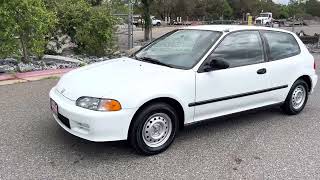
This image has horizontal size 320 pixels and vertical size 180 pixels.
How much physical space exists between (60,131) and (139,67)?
4.51ft

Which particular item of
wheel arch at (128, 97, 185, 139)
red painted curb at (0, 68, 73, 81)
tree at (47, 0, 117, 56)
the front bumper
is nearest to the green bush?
tree at (47, 0, 117, 56)

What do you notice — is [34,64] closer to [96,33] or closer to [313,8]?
[96,33]

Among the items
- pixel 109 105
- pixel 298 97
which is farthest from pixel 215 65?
pixel 298 97

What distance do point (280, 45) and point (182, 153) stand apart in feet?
8.25

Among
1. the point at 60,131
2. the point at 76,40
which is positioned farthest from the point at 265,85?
the point at 76,40

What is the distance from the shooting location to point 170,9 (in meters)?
67.7

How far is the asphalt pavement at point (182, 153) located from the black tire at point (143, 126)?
0.10 meters

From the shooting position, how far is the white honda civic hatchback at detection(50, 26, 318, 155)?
423 centimetres

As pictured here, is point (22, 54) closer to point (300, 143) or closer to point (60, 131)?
point (60, 131)

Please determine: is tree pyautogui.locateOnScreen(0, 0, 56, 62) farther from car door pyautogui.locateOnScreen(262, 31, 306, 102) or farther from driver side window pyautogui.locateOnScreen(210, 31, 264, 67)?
car door pyautogui.locateOnScreen(262, 31, 306, 102)

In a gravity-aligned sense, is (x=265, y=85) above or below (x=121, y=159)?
above

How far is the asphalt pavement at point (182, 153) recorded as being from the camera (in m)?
4.09

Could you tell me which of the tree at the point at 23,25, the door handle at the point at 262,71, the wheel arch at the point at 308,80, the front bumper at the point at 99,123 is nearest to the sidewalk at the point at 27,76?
the tree at the point at 23,25

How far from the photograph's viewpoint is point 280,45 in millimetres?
5973
